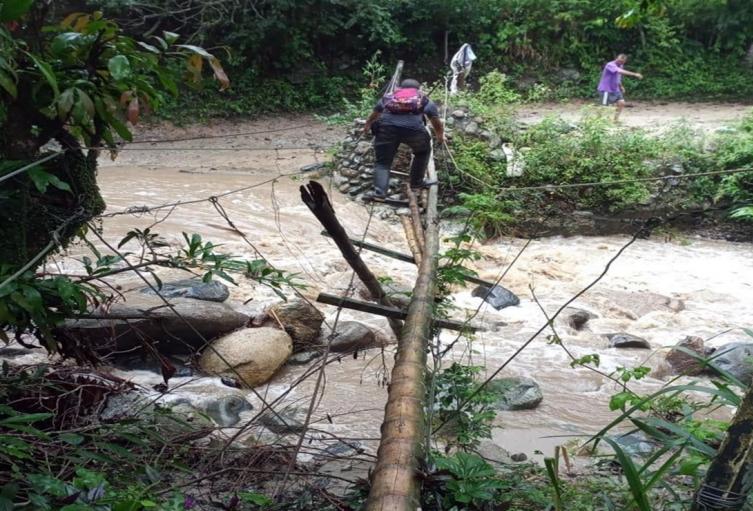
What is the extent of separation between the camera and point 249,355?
4.86 meters

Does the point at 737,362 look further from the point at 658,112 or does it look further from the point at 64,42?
the point at 658,112

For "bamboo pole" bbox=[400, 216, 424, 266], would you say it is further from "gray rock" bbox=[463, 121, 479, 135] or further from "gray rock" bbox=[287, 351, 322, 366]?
"gray rock" bbox=[463, 121, 479, 135]

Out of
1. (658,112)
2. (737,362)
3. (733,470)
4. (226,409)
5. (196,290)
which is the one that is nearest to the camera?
(733,470)

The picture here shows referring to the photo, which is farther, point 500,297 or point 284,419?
point 500,297

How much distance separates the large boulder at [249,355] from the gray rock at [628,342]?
302 centimetres

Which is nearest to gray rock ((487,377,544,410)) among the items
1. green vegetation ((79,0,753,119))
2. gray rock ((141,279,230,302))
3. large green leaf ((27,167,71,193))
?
gray rock ((141,279,230,302))

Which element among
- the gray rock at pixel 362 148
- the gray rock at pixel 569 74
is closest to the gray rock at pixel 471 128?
the gray rock at pixel 362 148

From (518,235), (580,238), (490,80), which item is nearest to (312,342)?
(518,235)

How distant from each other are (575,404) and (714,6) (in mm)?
14140

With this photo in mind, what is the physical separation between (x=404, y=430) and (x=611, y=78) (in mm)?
11015

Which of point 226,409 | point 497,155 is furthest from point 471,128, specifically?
point 226,409

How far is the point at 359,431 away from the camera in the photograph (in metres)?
4.19

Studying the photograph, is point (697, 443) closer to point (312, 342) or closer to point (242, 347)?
point (242, 347)

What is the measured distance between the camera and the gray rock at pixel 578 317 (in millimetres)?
6476
